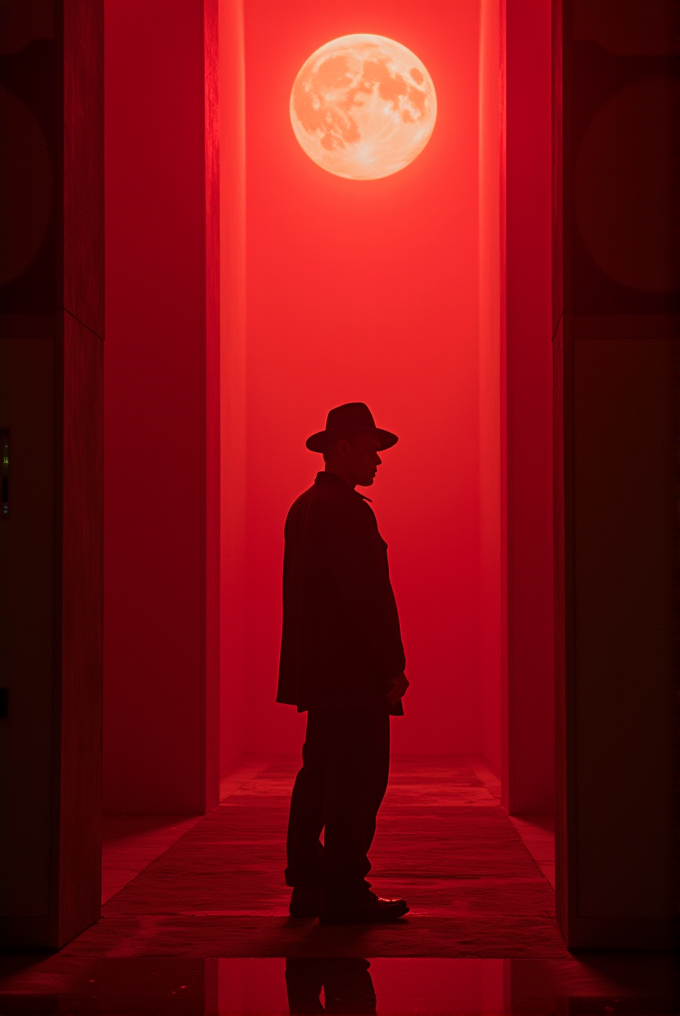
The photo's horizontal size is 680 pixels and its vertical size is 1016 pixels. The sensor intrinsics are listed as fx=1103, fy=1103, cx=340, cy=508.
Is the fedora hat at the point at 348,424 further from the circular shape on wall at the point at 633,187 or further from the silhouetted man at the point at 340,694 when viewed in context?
the circular shape on wall at the point at 633,187

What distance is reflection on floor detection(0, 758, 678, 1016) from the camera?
2555mm

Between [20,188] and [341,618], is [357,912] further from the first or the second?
[20,188]

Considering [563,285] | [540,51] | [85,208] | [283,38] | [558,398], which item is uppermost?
[283,38]

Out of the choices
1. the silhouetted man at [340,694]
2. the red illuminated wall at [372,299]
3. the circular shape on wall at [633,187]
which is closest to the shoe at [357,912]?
the silhouetted man at [340,694]

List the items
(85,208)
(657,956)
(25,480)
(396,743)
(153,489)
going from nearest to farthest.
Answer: (657,956) < (25,480) < (85,208) < (153,489) < (396,743)

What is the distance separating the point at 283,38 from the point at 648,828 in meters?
6.90

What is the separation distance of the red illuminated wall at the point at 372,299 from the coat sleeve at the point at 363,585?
177 inches

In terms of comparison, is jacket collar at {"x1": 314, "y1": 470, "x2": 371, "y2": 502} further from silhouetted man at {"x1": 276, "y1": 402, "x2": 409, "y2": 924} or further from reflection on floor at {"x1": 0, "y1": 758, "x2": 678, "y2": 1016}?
reflection on floor at {"x1": 0, "y1": 758, "x2": 678, "y2": 1016}

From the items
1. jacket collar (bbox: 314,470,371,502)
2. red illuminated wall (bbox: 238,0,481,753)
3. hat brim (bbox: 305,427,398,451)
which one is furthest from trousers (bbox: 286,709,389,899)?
red illuminated wall (bbox: 238,0,481,753)

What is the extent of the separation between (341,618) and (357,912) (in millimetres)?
877

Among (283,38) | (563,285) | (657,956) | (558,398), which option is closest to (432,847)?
(657,956)

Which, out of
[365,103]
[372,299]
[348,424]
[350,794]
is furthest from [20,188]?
[372,299]

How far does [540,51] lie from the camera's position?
5.70m

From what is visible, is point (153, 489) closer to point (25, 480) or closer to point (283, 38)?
point (25, 480)
